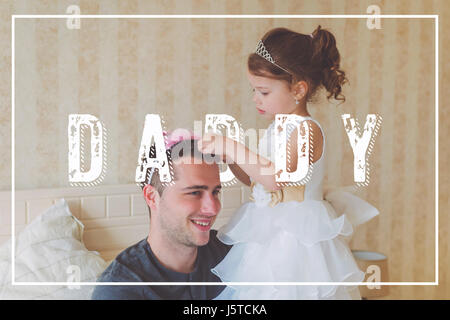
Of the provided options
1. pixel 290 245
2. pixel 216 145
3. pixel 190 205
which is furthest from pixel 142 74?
pixel 290 245

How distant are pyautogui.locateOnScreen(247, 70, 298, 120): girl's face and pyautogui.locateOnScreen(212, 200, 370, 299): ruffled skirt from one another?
274mm

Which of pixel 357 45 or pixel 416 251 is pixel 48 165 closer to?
pixel 357 45

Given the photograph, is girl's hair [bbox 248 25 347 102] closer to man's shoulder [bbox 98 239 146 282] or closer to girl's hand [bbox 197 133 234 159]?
girl's hand [bbox 197 133 234 159]

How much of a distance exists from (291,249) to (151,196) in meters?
0.45

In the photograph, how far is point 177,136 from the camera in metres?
1.48

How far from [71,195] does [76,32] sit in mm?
513

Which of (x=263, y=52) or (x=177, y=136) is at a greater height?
(x=263, y=52)

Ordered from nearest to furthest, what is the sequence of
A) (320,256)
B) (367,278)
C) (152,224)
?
(320,256), (152,224), (367,278)

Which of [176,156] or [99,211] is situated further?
[99,211]

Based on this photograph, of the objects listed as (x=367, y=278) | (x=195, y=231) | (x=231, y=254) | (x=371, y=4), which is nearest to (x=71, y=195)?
(x=195, y=231)

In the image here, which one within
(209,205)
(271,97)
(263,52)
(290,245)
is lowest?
(290,245)

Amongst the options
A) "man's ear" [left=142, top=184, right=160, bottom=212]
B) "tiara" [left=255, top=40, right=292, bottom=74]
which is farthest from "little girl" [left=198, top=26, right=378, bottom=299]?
"man's ear" [left=142, top=184, right=160, bottom=212]

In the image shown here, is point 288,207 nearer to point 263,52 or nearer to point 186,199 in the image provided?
point 186,199

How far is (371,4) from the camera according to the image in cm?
160
